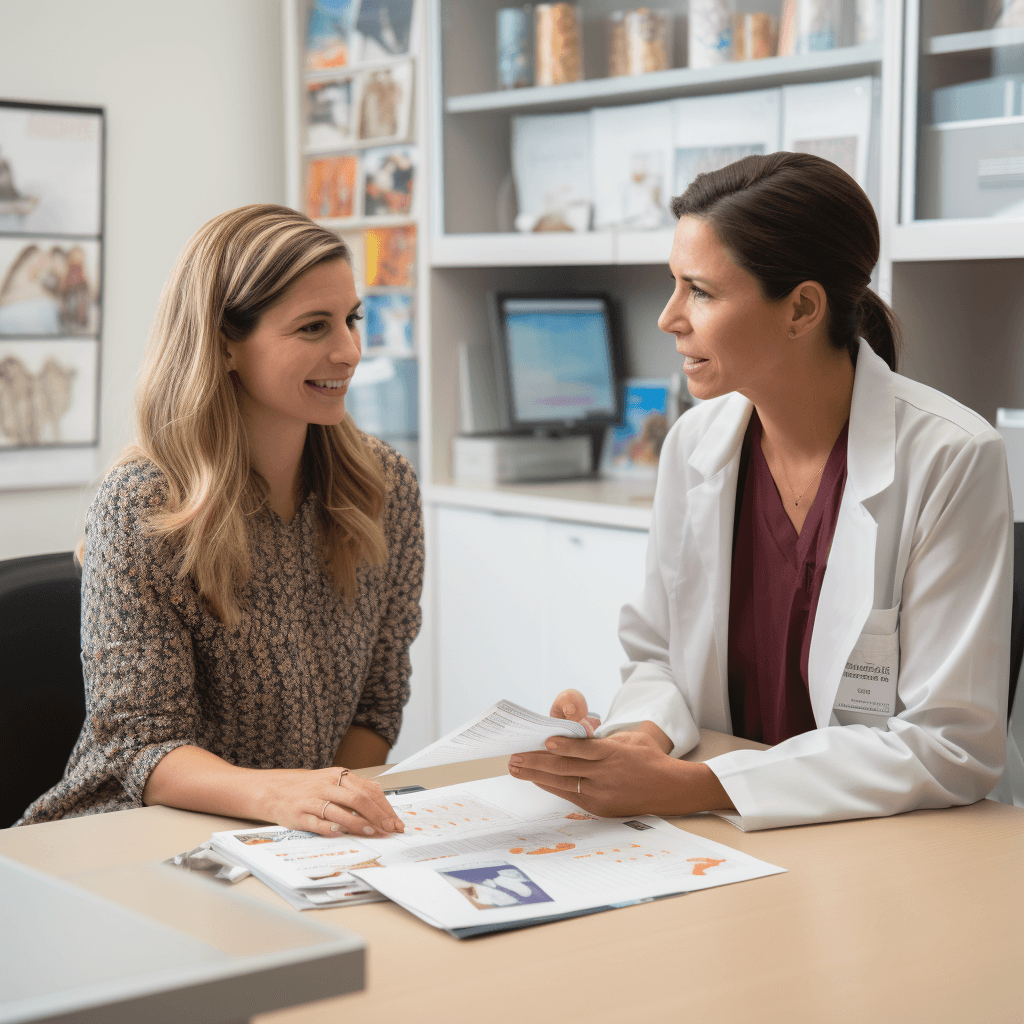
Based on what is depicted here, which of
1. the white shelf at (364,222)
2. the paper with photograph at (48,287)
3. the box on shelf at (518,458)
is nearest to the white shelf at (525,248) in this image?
the white shelf at (364,222)

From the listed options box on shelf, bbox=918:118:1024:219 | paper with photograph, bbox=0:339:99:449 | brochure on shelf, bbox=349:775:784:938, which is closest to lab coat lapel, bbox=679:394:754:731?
brochure on shelf, bbox=349:775:784:938

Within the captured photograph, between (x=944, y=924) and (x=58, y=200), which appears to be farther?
(x=58, y=200)

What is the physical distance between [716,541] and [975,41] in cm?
112

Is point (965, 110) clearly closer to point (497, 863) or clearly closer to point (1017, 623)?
point (1017, 623)

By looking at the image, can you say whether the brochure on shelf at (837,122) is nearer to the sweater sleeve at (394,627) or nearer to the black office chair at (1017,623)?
the black office chair at (1017,623)

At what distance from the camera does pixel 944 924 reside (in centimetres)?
98

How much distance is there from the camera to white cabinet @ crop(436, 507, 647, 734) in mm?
2689

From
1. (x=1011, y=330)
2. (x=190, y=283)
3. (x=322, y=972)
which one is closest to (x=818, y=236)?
(x=190, y=283)

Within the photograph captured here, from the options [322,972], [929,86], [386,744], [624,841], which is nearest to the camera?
[322,972]

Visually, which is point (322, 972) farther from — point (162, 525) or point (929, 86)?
point (929, 86)

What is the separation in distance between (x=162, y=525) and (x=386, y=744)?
19.0 inches

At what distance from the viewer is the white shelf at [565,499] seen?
2.66 metres

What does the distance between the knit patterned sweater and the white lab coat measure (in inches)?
13.5

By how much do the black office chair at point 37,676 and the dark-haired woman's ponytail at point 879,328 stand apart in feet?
3.53
